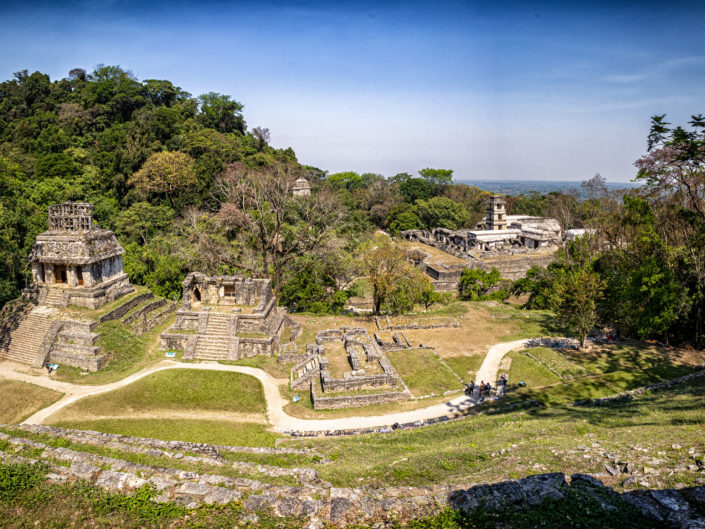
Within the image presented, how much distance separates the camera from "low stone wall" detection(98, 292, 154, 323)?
21453mm

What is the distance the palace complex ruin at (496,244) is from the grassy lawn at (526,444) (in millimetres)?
27925

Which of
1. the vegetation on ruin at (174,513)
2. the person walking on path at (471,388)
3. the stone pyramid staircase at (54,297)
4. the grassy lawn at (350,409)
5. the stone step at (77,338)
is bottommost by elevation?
the grassy lawn at (350,409)

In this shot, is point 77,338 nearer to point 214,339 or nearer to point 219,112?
point 214,339

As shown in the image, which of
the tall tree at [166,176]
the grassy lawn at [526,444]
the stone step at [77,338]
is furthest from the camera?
the tall tree at [166,176]

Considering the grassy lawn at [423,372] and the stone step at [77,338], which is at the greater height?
the stone step at [77,338]

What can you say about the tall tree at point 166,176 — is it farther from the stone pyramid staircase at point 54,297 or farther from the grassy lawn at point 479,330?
the grassy lawn at point 479,330

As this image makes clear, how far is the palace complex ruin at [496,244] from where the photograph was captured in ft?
143

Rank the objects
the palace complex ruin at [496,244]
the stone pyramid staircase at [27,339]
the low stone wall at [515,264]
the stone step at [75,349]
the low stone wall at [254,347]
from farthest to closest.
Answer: the low stone wall at [515,264] < the palace complex ruin at [496,244] < the low stone wall at [254,347] < the stone pyramid staircase at [27,339] < the stone step at [75,349]

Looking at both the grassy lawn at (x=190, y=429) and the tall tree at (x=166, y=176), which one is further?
the tall tree at (x=166, y=176)

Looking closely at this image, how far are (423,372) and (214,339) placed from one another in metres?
11.2

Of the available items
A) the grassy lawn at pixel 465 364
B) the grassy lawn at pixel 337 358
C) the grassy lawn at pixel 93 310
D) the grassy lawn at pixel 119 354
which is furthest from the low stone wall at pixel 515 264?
the grassy lawn at pixel 93 310

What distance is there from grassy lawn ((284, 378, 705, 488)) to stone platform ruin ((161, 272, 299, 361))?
27.5ft

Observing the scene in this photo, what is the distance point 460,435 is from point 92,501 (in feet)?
33.8

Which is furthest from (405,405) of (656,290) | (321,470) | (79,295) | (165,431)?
(79,295)
